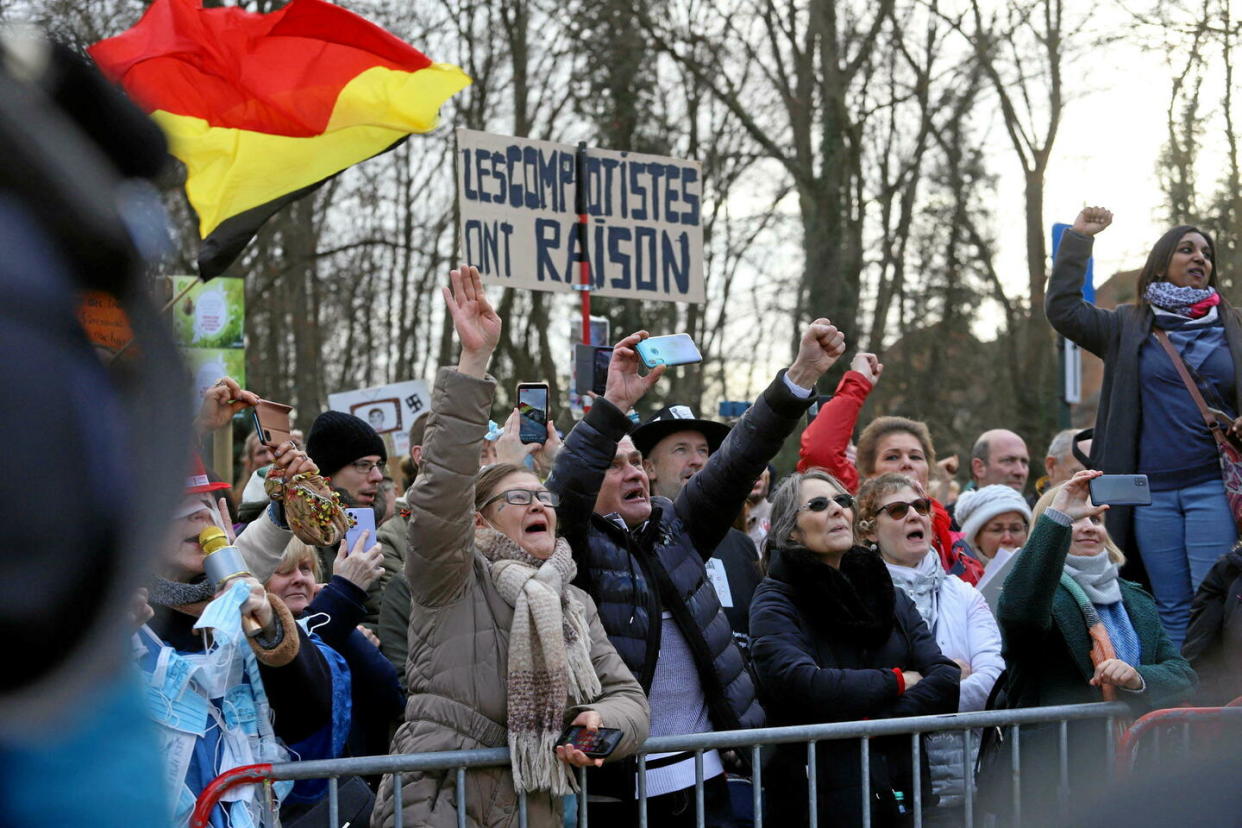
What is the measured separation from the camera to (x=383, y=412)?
11.1 m

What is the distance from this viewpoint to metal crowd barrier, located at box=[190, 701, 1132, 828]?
158 inches

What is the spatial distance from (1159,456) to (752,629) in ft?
8.05

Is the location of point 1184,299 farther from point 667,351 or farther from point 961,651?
point 667,351

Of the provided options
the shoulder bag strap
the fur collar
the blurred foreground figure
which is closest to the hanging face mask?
the fur collar

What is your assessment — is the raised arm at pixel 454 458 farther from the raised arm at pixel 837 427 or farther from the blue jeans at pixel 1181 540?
the blue jeans at pixel 1181 540

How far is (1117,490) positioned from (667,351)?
66.3 inches

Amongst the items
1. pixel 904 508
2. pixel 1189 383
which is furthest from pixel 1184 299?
pixel 904 508

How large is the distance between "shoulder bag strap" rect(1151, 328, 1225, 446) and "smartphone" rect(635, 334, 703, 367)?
7.92ft

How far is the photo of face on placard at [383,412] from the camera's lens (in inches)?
436

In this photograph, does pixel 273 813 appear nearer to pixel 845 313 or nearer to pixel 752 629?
pixel 752 629

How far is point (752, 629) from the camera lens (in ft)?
16.9

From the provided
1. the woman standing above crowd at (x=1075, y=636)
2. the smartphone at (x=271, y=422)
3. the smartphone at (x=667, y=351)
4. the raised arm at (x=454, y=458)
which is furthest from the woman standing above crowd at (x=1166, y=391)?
the smartphone at (x=271, y=422)

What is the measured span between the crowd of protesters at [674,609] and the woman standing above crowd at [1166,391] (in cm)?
1

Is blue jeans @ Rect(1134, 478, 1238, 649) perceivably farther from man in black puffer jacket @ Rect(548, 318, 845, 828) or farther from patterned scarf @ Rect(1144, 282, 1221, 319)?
man in black puffer jacket @ Rect(548, 318, 845, 828)
